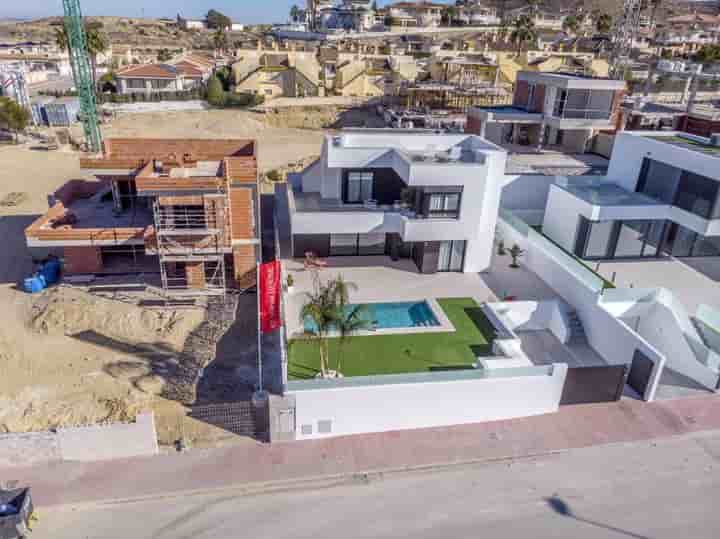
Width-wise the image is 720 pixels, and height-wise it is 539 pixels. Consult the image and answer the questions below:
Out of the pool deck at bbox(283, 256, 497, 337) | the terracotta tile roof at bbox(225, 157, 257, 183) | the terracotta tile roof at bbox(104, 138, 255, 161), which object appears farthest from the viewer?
the terracotta tile roof at bbox(104, 138, 255, 161)

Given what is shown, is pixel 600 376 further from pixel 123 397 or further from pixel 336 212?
pixel 123 397

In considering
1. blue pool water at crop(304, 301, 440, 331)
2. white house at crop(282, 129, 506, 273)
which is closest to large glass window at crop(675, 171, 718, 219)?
white house at crop(282, 129, 506, 273)

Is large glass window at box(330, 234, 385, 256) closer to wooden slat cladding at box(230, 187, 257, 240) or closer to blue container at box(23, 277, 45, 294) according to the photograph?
wooden slat cladding at box(230, 187, 257, 240)

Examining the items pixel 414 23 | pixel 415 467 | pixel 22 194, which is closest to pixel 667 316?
pixel 415 467

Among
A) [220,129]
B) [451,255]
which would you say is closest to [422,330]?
[451,255]

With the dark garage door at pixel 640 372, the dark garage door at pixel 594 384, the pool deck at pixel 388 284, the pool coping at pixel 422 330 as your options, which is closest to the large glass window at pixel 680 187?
the dark garage door at pixel 640 372

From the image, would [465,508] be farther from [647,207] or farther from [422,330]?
[647,207]

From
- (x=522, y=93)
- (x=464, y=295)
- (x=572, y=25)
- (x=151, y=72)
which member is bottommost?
(x=464, y=295)
